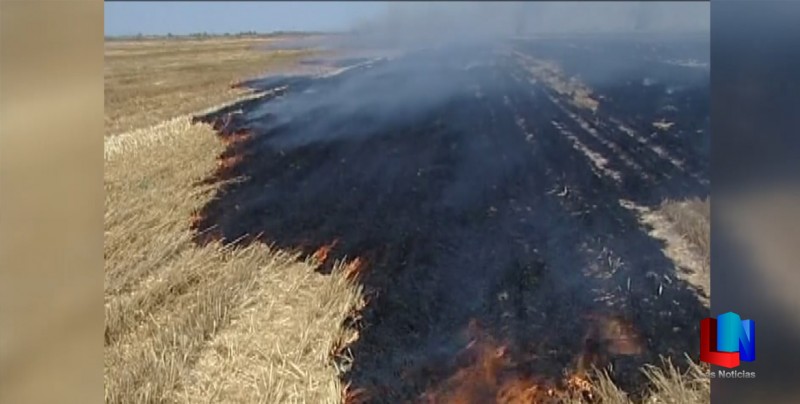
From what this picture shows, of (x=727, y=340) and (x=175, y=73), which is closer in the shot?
(x=727, y=340)

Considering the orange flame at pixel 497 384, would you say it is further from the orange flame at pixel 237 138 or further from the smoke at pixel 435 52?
the orange flame at pixel 237 138

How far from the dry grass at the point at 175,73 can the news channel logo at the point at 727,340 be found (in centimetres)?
116

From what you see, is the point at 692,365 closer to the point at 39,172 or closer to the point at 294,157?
the point at 294,157

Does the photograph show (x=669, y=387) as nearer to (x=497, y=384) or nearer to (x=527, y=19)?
(x=497, y=384)

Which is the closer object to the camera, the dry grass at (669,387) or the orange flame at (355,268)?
the dry grass at (669,387)

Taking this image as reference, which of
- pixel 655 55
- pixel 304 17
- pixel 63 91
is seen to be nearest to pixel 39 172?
Result: pixel 63 91

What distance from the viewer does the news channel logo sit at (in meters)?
1.80

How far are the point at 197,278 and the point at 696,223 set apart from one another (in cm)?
118

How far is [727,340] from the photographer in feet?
5.91

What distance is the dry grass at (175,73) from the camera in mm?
1923

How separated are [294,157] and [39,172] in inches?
22.8

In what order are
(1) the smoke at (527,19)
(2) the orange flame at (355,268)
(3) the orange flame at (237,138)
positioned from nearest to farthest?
(1) the smoke at (527,19) → (2) the orange flame at (355,268) → (3) the orange flame at (237,138)

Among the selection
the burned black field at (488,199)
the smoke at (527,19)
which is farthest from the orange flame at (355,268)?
the smoke at (527,19)

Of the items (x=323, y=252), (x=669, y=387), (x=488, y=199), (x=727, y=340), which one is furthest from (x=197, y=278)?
(x=727, y=340)
